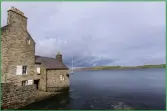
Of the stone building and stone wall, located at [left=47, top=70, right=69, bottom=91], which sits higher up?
the stone building

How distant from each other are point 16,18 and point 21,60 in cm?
752

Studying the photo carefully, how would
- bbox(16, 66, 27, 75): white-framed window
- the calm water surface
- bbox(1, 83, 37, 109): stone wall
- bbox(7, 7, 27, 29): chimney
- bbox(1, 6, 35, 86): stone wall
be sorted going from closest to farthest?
1. bbox(1, 83, 37, 109): stone wall
2. bbox(1, 6, 35, 86): stone wall
3. the calm water surface
4. bbox(7, 7, 27, 29): chimney
5. bbox(16, 66, 27, 75): white-framed window

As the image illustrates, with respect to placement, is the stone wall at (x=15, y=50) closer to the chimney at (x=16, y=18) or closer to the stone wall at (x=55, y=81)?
the chimney at (x=16, y=18)

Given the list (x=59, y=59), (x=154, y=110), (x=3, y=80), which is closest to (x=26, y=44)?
(x=3, y=80)

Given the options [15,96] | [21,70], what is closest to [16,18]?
[21,70]

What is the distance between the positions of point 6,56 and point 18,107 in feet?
27.7

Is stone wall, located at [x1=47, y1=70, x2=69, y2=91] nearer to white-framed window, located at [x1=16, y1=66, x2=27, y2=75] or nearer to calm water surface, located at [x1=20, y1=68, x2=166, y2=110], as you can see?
calm water surface, located at [x1=20, y1=68, x2=166, y2=110]

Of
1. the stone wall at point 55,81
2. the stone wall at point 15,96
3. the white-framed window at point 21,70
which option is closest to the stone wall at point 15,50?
the white-framed window at point 21,70

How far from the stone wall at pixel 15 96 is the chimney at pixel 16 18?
11154mm

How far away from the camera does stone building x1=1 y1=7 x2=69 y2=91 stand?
24.1 meters

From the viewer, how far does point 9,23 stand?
24.9 meters

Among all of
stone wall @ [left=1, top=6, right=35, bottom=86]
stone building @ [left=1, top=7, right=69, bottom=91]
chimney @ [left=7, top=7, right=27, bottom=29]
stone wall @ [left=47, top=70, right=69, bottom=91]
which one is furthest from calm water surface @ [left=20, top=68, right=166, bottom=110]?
chimney @ [left=7, top=7, right=27, bottom=29]

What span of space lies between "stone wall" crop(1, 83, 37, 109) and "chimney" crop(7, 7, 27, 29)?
36.6ft

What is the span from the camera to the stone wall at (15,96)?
20.1 m
